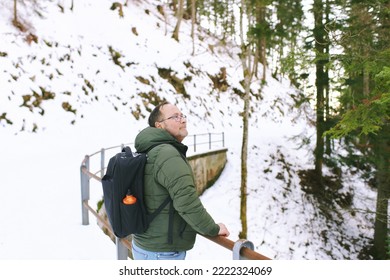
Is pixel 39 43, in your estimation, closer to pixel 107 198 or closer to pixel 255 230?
pixel 255 230

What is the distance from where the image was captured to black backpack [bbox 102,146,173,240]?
94.5 inches

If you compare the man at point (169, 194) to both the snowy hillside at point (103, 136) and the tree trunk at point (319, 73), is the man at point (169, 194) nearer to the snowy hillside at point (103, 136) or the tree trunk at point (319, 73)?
the snowy hillside at point (103, 136)

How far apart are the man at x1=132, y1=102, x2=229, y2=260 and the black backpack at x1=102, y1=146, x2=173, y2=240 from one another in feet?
Answer: 0.14

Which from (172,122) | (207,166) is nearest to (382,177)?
(207,166)

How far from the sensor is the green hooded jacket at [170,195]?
230 centimetres

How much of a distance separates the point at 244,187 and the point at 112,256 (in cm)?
845

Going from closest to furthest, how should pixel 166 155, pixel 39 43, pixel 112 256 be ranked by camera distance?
pixel 166 155
pixel 112 256
pixel 39 43

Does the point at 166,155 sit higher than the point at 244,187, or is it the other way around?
the point at 166,155

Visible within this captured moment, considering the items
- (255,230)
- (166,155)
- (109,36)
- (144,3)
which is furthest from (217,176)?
(144,3)

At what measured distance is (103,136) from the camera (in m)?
16.6

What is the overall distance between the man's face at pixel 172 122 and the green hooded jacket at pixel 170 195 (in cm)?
10

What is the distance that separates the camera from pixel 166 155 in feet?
7.67

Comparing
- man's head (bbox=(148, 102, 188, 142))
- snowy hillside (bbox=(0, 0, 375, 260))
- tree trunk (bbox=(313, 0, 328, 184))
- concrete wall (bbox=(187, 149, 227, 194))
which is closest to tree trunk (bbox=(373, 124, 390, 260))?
snowy hillside (bbox=(0, 0, 375, 260))

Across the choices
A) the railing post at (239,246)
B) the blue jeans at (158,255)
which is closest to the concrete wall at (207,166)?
the blue jeans at (158,255)
